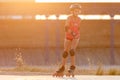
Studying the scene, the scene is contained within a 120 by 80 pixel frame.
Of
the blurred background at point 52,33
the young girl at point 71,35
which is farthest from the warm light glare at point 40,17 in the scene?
A: the young girl at point 71,35

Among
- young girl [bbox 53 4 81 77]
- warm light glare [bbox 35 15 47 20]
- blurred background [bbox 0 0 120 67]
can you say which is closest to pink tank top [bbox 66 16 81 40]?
young girl [bbox 53 4 81 77]

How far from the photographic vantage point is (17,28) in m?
30.5

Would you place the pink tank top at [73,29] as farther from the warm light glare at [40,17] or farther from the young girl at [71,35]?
the warm light glare at [40,17]

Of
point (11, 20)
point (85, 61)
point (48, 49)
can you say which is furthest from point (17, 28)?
point (85, 61)

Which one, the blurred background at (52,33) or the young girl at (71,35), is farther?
the blurred background at (52,33)

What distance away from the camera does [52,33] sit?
3078 cm

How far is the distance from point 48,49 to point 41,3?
323cm

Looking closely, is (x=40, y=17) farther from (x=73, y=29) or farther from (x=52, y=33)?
(x=73, y=29)

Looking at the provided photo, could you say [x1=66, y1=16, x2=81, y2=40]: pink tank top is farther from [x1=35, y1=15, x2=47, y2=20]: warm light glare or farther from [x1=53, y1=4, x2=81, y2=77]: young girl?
[x1=35, y1=15, x2=47, y2=20]: warm light glare

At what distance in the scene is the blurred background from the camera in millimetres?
29609

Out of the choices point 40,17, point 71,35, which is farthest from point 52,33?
point 71,35

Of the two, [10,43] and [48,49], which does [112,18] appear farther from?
[10,43]

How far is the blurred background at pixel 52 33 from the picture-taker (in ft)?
97.1

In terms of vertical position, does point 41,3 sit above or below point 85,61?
above
